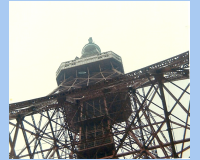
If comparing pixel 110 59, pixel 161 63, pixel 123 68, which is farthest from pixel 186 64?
pixel 123 68

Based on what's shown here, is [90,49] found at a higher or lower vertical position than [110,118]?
higher

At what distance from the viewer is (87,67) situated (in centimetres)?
2914

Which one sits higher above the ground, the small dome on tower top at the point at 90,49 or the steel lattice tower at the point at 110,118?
the small dome on tower top at the point at 90,49

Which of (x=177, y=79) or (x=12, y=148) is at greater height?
(x=177, y=79)

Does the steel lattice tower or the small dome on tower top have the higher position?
the small dome on tower top

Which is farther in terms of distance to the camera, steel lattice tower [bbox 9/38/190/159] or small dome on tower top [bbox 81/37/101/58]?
small dome on tower top [bbox 81/37/101/58]

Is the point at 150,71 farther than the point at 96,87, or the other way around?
the point at 96,87

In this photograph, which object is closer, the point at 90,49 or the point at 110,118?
the point at 110,118

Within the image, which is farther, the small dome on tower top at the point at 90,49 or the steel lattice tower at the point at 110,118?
the small dome on tower top at the point at 90,49

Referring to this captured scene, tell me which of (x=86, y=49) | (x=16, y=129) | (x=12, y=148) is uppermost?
(x=86, y=49)

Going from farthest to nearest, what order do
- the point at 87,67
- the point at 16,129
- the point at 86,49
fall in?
the point at 86,49
the point at 87,67
the point at 16,129

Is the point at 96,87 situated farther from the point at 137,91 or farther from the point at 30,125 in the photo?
the point at 30,125

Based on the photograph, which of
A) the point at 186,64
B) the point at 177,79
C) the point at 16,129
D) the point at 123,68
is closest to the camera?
the point at 186,64

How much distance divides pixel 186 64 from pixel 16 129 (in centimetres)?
946
